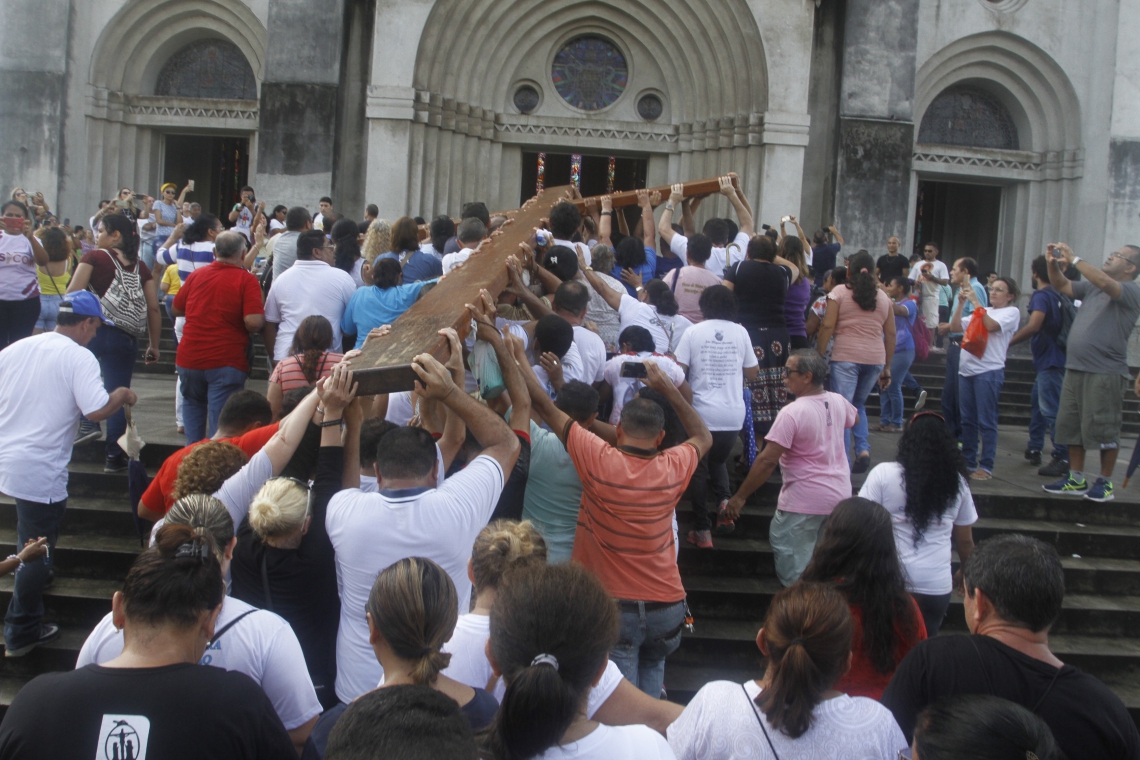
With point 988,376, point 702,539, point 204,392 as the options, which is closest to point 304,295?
point 204,392

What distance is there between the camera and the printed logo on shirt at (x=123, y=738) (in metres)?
1.92

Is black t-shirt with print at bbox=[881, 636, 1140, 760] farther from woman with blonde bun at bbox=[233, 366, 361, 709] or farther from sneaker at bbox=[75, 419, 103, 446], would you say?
sneaker at bbox=[75, 419, 103, 446]

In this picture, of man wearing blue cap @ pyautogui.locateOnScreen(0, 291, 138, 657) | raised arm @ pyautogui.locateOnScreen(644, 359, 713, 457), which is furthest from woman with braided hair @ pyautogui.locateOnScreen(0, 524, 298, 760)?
man wearing blue cap @ pyautogui.locateOnScreen(0, 291, 138, 657)

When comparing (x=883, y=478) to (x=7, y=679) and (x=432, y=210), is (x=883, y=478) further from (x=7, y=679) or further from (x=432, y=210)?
(x=432, y=210)

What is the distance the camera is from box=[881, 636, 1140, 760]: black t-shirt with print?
2318 mm

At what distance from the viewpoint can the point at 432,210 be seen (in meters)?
13.5

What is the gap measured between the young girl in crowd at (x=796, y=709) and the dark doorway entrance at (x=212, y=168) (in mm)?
19321

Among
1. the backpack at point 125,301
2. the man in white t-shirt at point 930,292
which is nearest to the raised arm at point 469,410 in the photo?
the backpack at point 125,301

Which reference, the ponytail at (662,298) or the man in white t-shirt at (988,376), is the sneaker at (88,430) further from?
the man in white t-shirt at (988,376)

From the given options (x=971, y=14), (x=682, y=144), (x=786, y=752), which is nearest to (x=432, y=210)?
(x=682, y=144)

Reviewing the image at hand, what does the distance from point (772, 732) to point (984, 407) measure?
18.3 feet

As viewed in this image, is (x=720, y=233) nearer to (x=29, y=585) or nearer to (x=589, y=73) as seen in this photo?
(x=29, y=585)

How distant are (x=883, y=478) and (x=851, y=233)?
9.87 metres

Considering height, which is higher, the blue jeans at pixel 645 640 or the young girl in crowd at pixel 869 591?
the young girl in crowd at pixel 869 591
